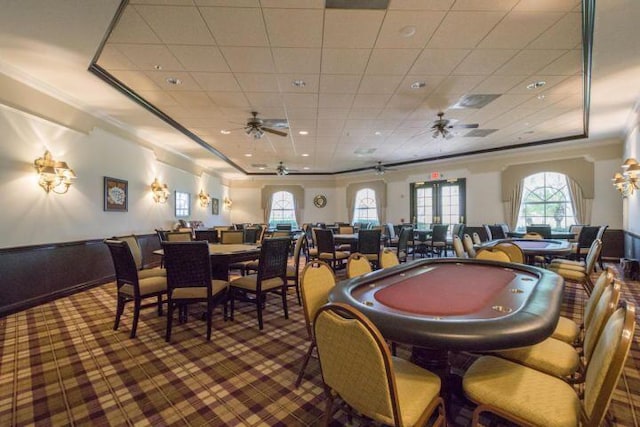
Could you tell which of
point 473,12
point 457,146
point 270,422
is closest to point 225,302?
point 270,422

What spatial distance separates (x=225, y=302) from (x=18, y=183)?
10.6ft

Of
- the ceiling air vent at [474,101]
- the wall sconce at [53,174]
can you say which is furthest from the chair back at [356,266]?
the wall sconce at [53,174]

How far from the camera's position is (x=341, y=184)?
1241cm

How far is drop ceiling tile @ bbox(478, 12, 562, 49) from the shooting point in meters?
2.76

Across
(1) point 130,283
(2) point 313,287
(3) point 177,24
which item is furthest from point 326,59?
(1) point 130,283

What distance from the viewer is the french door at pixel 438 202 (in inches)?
368

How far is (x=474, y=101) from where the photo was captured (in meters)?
4.78

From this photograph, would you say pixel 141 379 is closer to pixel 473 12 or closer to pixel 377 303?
pixel 377 303

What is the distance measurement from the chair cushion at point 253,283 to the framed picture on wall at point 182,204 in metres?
5.50

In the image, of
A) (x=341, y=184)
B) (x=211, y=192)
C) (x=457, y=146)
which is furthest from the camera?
(x=341, y=184)

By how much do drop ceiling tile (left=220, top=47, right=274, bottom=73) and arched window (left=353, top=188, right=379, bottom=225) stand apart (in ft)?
28.0

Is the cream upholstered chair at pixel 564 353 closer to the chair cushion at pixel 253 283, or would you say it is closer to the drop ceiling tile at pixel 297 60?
the chair cushion at pixel 253 283

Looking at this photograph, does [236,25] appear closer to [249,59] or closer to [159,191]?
[249,59]

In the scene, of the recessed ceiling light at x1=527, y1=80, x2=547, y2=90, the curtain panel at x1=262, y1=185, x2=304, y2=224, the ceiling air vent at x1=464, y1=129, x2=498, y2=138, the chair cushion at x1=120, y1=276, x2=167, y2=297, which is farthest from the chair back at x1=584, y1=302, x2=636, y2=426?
the curtain panel at x1=262, y1=185, x2=304, y2=224
